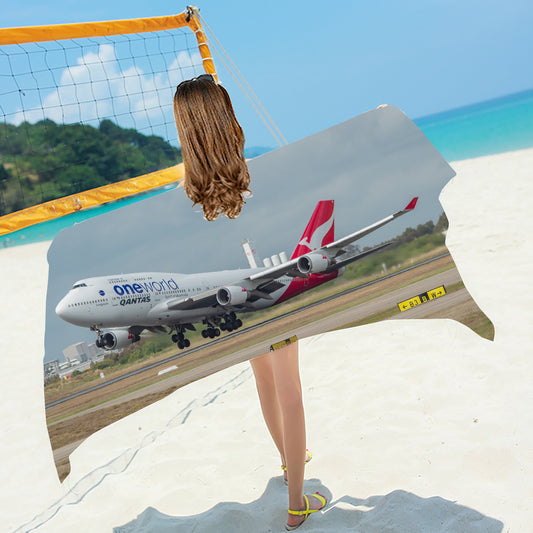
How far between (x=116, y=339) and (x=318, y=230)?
3.05 ft

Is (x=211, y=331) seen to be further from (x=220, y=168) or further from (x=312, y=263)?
(x=220, y=168)

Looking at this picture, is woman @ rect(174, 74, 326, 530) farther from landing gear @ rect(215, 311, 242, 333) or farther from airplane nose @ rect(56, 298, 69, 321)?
airplane nose @ rect(56, 298, 69, 321)

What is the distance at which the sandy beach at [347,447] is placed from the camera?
1.88 meters

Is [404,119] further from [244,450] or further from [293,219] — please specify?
[244,450]

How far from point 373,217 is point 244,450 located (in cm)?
134

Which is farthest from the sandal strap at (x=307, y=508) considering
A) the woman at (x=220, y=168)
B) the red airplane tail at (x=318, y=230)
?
the red airplane tail at (x=318, y=230)

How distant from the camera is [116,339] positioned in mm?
2018

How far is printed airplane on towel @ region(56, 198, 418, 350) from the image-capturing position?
1.96 meters

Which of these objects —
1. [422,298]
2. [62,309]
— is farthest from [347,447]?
[62,309]

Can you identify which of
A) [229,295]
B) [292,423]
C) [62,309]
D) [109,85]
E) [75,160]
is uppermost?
[109,85]

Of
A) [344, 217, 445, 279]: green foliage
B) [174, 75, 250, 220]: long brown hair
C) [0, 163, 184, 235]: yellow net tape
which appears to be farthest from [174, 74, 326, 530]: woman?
A: [0, 163, 184, 235]: yellow net tape

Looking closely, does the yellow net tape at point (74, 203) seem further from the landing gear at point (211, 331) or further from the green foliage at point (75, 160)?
the landing gear at point (211, 331)

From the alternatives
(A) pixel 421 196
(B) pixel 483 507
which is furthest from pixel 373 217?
(B) pixel 483 507

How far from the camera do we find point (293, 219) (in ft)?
7.09
